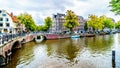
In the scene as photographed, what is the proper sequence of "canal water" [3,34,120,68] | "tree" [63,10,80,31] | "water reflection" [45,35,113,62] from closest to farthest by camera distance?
"canal water" [3,34,120,68], "water reflection" [45,35,113,62], "tree" [63,10,80,31]

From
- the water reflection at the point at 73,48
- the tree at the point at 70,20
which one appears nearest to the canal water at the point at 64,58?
the water reflection at the point at 73,48

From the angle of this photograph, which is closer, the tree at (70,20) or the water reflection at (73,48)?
the water reflection at (73,48)

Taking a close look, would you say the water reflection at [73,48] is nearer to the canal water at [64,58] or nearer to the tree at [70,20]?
the canal water at [64,58]

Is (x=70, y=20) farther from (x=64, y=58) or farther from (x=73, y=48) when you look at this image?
(x=64, y=58)

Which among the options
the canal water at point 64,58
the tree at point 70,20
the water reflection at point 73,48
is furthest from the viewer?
the tree at point 70,20

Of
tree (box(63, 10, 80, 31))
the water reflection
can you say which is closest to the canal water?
the water reflection

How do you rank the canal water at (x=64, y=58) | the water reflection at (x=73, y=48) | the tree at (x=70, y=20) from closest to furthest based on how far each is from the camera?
the canal water at (x=64, y=58), the water reflection at (x=73, y=48), the tree at (x=70, y=20)

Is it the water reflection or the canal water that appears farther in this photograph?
the water reflection

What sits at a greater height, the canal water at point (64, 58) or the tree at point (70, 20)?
the tree at point (70, 20)

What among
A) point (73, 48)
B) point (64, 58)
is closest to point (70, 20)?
point (73, 48)

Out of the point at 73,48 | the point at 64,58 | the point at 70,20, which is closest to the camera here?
the point at 64,58

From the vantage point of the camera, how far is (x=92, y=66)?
Answer: 28875mm

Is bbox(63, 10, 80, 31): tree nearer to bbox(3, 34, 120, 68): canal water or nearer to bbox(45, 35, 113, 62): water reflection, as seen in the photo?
bbox(45, 35, 113, 62): water reflection

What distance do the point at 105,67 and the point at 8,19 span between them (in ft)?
220
